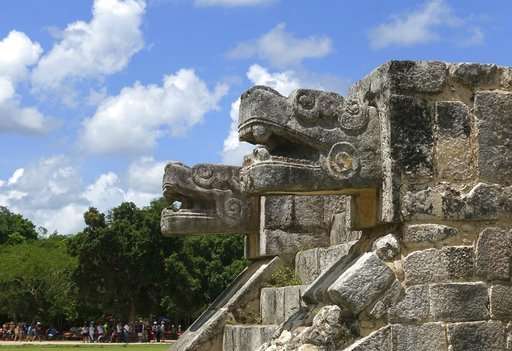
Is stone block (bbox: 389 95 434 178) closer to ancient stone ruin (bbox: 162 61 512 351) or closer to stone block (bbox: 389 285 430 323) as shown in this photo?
ancient stone ruin (bbox: 162 61 512 351)

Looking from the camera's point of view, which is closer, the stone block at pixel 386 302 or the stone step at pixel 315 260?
the stone block at pixel 386 302

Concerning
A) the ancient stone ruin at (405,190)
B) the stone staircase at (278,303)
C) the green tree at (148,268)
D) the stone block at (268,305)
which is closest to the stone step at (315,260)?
the stone staircase at (278,303)

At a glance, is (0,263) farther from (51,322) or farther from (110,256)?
(110,256)

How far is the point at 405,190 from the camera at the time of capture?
5973 millimetres

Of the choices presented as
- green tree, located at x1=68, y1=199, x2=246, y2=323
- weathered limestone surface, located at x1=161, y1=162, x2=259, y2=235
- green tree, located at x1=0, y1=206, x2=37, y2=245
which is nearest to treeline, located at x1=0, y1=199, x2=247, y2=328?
green tree, located at x1=68, y1=199, x2=246, y2=323

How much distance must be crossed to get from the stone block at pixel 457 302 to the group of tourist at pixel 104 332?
1321 inches

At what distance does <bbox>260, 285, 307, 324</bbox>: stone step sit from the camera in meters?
8.21

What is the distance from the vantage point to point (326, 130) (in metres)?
6.15

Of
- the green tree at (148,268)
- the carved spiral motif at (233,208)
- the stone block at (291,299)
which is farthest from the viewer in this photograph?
the green tree at (148,268)

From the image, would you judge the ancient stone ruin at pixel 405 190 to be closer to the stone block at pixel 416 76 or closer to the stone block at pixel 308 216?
the stone block at pixel 416 76

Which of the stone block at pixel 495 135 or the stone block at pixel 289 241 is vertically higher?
the stone block at pixel 495 135

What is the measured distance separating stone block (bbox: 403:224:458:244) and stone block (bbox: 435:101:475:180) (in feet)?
1.25

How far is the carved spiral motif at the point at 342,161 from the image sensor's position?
6.10 metres

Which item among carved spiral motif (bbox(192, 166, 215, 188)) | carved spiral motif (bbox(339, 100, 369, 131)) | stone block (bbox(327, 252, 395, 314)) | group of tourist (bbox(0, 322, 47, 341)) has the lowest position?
group of tourist (bbox(0, 322, 47, 341))
